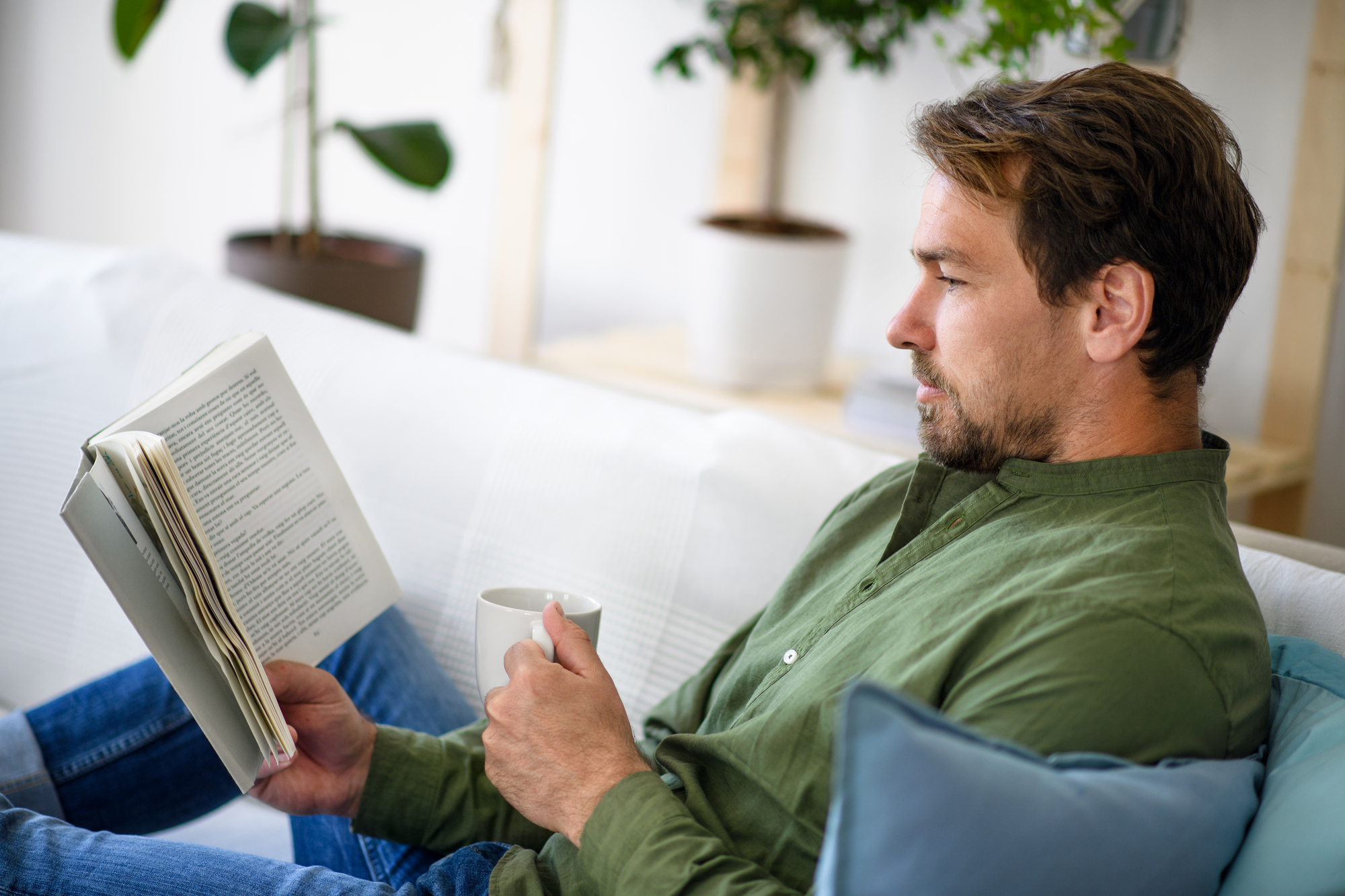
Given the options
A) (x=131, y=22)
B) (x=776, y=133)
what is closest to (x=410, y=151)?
(x=131, y=22)

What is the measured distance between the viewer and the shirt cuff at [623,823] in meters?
0.75

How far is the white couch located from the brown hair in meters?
0.25

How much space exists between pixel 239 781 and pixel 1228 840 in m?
0.63

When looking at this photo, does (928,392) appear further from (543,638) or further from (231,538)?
(231,538)

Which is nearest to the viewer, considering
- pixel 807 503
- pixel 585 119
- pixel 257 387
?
pixel 257 387

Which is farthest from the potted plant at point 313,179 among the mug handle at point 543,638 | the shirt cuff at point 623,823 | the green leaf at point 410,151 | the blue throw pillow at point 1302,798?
the blue throw pillow at point 1302,798

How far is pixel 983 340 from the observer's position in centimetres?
87

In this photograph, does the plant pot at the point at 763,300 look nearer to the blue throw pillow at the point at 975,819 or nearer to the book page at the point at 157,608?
the book page at the point at 157,608

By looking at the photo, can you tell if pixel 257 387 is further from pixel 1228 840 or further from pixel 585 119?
pixel 585 119

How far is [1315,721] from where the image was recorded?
0.73 metres

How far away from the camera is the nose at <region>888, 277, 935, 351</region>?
0.91 meters

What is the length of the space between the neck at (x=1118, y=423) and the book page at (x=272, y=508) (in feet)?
1.87

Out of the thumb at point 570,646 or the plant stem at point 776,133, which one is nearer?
the thumb at point 570,646

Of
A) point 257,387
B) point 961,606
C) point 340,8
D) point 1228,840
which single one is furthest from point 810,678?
point 340,8
